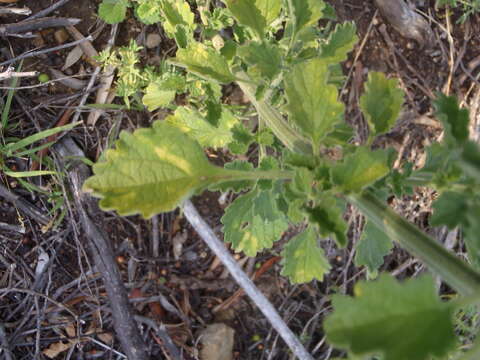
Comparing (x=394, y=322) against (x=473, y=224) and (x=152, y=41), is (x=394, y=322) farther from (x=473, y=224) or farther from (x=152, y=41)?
(x=152, y=41)

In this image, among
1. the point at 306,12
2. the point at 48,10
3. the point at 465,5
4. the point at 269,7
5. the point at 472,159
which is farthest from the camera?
the point at 465,5

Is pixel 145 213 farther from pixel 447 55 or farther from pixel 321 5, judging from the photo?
pixel 447 55

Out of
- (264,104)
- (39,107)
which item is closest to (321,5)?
(264,104)

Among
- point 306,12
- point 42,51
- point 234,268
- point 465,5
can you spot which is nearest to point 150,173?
point 306,12

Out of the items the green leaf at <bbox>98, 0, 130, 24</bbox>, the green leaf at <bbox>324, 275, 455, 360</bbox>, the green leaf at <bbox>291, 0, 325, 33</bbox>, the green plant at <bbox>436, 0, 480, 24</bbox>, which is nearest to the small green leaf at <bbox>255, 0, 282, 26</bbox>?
the green leaf at <bbox>291, 0, 325, 33</bbox>

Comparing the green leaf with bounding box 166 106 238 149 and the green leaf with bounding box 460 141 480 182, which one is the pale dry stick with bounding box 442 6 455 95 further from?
the green leaf with bounding box 460 141 480 182

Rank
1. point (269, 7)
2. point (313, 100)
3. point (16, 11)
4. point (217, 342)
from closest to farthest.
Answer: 1. point (313, 100)
2. point (269, 7)
3. point (16, 11)
4. point (217, 342)
